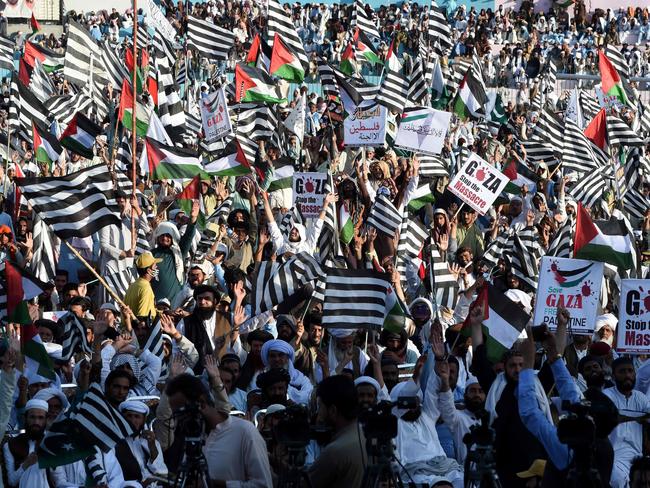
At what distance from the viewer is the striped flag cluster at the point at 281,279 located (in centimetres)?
1339

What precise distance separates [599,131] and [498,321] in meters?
9.02

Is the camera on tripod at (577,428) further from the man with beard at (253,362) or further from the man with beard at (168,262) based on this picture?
the man with beard at (168,262)

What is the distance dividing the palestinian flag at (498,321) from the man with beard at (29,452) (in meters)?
3.15

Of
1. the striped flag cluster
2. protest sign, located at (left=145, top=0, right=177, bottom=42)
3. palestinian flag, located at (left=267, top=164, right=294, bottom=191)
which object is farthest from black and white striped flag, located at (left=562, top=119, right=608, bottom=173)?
the striped flag cluster

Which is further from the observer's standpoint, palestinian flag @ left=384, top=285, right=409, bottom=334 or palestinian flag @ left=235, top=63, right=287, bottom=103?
palestinian flag @ left=235, top=63, right=287, bottom=103

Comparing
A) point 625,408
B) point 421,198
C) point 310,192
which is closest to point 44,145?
point 310,192

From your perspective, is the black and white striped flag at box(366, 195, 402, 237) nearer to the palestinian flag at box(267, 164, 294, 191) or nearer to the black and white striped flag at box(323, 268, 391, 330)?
the palestinian flag at box(267, 164, 294, 191)

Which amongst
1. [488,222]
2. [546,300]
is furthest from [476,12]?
[546,300]

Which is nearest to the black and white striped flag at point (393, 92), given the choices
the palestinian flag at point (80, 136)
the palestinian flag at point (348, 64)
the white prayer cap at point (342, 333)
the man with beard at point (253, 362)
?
the palestinian flag at point (80, 136)

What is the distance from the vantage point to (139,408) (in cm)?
1059

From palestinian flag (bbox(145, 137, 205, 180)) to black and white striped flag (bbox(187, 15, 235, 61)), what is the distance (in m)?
5.87

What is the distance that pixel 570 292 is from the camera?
12883 millimetres

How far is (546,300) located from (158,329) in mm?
3016

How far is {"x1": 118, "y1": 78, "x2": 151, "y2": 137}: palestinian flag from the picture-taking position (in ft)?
63.6
